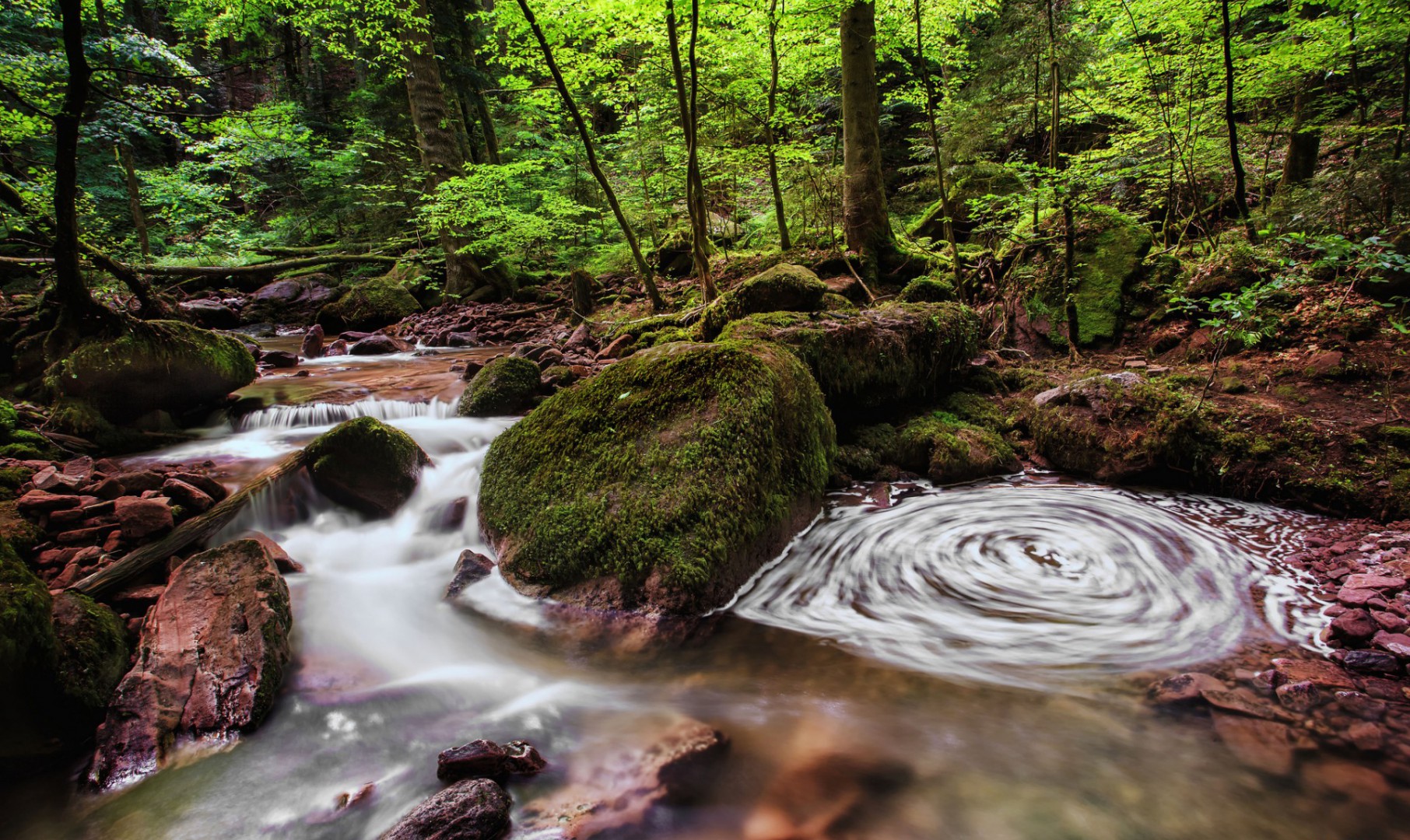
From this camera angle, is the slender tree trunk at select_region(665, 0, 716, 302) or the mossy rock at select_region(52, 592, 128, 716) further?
the slender tree trunk at select_region(665, 0, 716, 302)

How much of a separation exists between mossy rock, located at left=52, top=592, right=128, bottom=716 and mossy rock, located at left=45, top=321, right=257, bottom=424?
3618 millimetres

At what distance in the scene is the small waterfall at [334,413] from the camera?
20.8 feet

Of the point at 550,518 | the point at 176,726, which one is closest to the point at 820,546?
the point at 550,518

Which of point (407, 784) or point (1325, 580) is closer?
point (407, 784)

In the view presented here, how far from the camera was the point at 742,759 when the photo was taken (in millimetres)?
2320

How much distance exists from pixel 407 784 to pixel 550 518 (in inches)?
65.2

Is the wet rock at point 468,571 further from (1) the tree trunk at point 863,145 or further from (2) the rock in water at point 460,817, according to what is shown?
(1) the tree trunk at point 863,145

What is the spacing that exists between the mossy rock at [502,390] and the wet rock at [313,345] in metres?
6.21

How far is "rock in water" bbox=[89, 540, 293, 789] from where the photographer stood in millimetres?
2289

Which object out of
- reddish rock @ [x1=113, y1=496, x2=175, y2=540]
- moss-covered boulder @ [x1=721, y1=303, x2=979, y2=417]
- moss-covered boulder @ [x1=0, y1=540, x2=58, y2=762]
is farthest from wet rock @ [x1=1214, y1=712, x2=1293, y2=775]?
reddish rock @ [x1=113, y1=496, x2=175, y2=540]

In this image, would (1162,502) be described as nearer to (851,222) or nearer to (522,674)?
(522,674)

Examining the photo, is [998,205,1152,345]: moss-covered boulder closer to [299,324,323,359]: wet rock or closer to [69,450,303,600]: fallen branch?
[69,450,303,600]: fallen branch

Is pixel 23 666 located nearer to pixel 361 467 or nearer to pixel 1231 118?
pixel 361 467

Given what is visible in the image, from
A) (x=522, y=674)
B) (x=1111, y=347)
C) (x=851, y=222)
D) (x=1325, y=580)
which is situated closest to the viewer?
(x=522, y=674)
